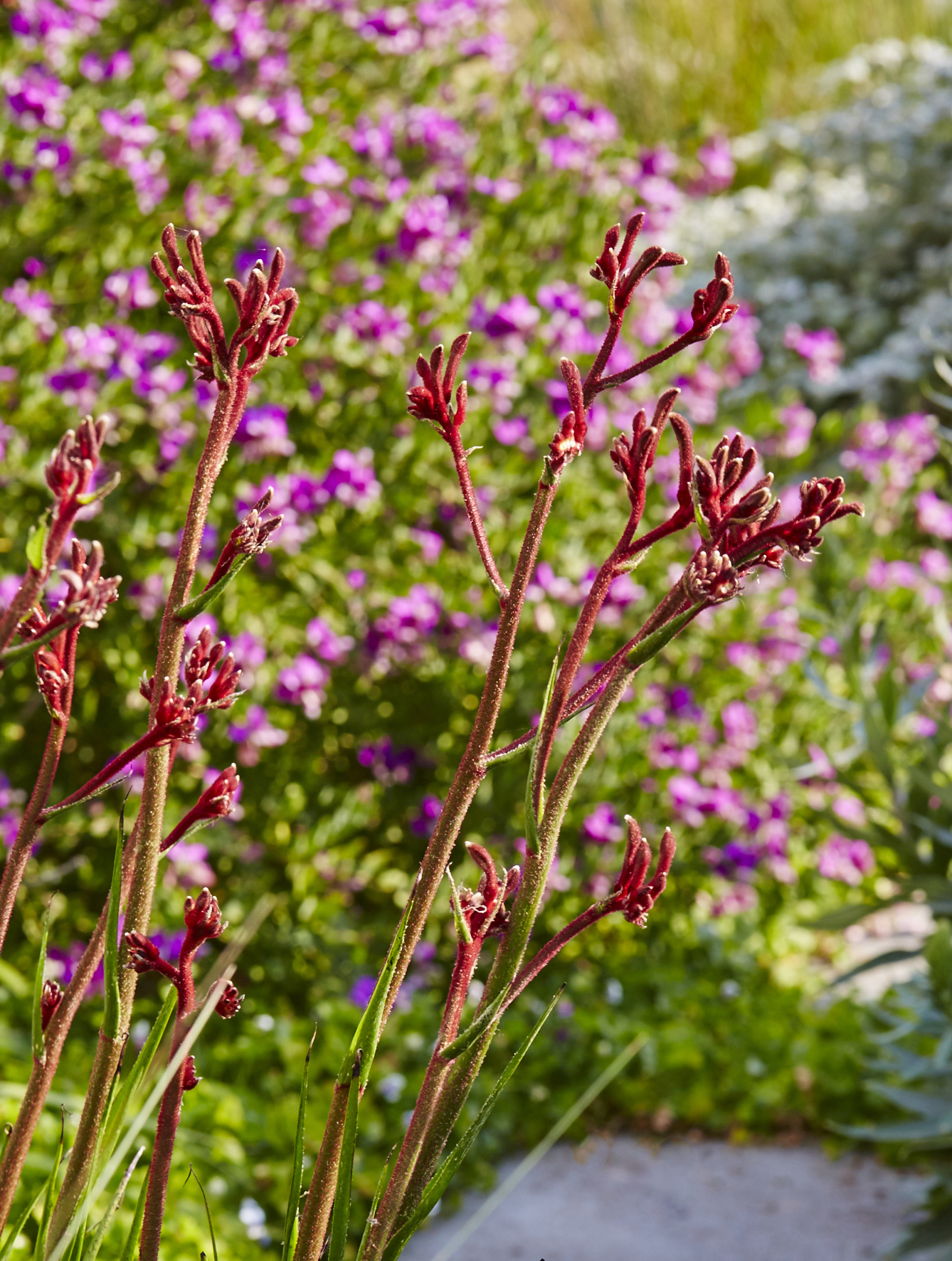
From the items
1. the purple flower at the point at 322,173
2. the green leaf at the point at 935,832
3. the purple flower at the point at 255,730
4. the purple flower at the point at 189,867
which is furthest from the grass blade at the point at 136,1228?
the purple flower at the point at 322,173

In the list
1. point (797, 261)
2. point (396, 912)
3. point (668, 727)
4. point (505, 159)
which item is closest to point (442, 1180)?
point (396, 912)

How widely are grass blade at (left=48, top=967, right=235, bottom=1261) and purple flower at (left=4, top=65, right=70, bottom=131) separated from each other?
268 cm

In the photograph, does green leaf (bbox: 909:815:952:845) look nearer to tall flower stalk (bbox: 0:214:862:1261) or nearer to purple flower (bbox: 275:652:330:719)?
purple flower (bbox: 275:652:330:719)

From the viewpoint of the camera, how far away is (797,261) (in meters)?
7.88

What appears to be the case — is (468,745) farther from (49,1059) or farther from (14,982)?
(14,982)

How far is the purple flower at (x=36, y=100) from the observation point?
9.43 ft

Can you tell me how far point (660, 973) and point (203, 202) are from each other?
2463 millimetres

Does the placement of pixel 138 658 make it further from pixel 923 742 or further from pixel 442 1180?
pixel 442 1180

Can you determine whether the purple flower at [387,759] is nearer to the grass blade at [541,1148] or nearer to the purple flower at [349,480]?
the purple flower at [349,480]

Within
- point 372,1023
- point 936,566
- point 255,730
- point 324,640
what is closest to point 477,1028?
point 372,1023

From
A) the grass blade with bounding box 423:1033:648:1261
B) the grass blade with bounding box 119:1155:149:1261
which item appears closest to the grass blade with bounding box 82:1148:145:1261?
the grass blade with bounding box 119:1155:149:1261

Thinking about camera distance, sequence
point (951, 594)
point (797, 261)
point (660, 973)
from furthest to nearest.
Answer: point (797, 261)
point (951, 594)
point (660, 973)

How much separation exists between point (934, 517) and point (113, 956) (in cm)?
403

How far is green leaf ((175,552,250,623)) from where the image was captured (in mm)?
683
